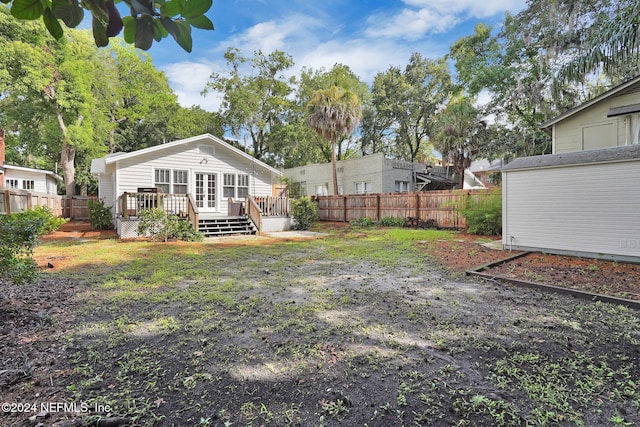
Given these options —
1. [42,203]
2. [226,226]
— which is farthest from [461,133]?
[42,203]

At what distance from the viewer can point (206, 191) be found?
1393 cm

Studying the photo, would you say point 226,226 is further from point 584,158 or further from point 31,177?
point 31,177

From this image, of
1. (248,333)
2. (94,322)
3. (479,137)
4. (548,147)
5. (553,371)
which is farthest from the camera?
(479,137)

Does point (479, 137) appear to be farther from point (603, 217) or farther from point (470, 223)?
point (603, 217)

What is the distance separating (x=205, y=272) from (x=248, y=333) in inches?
123

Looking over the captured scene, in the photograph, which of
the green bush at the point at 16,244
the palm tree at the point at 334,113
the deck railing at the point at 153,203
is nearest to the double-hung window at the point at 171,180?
the deck railing at the point at 153,203

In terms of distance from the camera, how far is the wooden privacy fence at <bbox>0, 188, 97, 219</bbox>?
972 centimetres

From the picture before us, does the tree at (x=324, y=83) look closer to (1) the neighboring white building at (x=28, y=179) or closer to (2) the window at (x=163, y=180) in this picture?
(2) the window at (x=163, y=180)

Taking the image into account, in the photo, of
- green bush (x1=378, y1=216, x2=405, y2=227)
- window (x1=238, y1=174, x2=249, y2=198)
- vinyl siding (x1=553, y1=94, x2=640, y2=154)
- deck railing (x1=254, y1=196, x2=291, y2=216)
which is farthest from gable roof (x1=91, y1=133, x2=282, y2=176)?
vinyl siding (x1=553, y1=94, x2=640, y2=154)

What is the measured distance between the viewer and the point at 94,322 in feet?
11.3

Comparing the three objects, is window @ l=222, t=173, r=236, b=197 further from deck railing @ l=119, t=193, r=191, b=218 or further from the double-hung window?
deck railing @ l=119, t=193, r=191, b=218

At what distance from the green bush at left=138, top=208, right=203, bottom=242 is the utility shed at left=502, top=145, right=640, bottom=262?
386 inches

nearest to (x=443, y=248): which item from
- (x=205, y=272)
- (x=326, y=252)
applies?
(x=326, y=252)

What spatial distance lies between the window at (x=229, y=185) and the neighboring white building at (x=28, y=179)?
13171 mm
